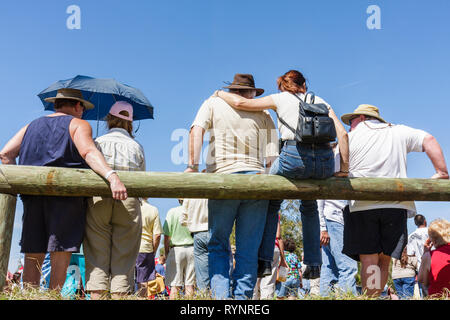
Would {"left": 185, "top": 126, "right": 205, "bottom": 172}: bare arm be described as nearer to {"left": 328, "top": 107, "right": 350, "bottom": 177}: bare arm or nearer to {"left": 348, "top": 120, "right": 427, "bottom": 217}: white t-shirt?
{"left": 328, "top": 107, "right": 350, "bottom": 177}: bare arm

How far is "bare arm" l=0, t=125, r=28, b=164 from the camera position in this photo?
454 cm

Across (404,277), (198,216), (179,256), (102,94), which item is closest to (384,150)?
(198,216)

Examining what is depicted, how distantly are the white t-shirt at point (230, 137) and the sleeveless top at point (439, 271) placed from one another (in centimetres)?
248

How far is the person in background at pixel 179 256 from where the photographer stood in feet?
26.5

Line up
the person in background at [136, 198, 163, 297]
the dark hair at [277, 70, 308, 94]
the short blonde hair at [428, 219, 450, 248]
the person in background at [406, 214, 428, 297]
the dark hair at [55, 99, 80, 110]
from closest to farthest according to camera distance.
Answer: the dark hair at [277, 70, 308, 94], the dark hair at [55, 99, 80, 110], the short blonde hair at [428, 219, 450, 248], the person in background at [136, 198, 163, 297], the person in background at [406, 214, 428, 297]

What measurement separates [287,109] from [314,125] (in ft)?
1.24

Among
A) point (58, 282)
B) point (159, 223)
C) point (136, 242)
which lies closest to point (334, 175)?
point (136, 242)

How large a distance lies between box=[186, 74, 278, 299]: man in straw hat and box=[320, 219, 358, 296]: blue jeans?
1.62 m

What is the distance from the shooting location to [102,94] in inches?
279

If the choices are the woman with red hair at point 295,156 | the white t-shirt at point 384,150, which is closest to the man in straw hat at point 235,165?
the woman with red hair at point 295,156

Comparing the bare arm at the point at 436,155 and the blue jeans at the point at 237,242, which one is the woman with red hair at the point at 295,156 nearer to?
the blue jeans at the point at 237,242

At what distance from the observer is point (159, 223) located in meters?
8.13

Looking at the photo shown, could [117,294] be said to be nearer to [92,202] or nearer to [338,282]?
[92,202]

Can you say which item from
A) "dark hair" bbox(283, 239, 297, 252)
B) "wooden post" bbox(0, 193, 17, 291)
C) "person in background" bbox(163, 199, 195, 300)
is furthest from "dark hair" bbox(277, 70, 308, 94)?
"dark hair" bbox(283, 239, 297, 252)
